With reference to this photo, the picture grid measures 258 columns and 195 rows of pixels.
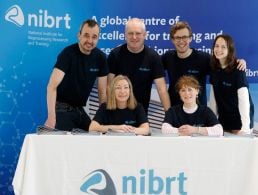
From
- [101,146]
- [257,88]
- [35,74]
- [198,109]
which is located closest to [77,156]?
[101,146]

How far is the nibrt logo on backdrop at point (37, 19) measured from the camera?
13.9 ft

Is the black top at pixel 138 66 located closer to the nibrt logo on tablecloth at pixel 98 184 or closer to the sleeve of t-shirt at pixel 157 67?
the sleeve of t-shirt at pixel 157 67

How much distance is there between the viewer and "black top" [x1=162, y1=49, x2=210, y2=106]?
11.9 feet

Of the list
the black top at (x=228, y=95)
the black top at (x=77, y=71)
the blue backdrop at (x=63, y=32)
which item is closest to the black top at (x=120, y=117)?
the black top at (x=77, y=71)

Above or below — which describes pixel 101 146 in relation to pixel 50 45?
below

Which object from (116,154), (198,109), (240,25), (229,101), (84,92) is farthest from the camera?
(240,25)

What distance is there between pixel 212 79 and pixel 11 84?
1.94 metres

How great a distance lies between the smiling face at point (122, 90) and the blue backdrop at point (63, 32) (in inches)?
42.9

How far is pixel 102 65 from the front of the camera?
12.1ft

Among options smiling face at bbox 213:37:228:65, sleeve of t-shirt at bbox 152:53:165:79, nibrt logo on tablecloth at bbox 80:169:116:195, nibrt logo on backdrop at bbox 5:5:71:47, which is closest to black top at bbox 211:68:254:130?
smiling face at bbox 213:37:228:65

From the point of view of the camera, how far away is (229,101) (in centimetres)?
346

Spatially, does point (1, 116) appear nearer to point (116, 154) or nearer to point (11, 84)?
point (11, 84)

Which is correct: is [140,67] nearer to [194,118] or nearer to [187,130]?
[194,118]

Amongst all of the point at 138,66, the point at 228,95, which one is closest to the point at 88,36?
the point at 138,66
